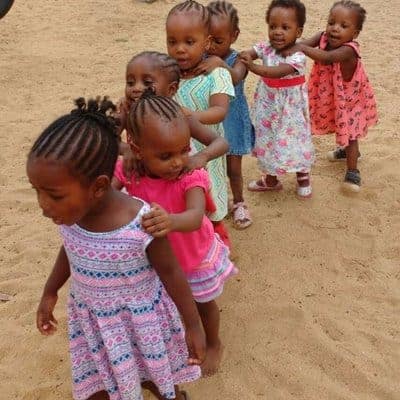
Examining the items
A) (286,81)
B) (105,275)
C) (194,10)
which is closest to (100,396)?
(105,275)

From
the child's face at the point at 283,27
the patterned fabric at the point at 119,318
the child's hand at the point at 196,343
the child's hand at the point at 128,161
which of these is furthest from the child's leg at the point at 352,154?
the child's hand at the point at 196,343

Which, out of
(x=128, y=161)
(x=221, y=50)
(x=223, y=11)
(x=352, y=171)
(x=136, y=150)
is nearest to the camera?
(x=136, y=150)

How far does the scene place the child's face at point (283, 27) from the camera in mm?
3385

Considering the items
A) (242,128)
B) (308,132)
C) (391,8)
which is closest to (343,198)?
(308,132)

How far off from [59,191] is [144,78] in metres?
0.77

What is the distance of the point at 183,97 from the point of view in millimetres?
2738

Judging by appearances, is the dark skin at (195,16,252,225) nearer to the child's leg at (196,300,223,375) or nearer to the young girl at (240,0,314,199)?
the young girl at (240,0,314,199)

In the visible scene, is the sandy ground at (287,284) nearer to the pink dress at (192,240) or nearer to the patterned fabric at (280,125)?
the patterned fabric at (280,125)

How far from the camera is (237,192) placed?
3.74 m

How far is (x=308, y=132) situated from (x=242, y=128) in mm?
495

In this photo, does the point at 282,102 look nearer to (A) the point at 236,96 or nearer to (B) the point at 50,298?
(A) the point at 236,96

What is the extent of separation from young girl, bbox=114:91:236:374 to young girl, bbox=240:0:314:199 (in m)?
1.33

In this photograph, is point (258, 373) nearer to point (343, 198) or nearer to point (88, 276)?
point (88, 276)

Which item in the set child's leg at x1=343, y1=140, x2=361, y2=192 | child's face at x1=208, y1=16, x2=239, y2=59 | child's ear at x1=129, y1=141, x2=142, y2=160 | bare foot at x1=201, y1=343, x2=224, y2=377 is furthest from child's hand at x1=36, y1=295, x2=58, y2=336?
child's leg at x1=343, y1=140, x2=361, y2=192
